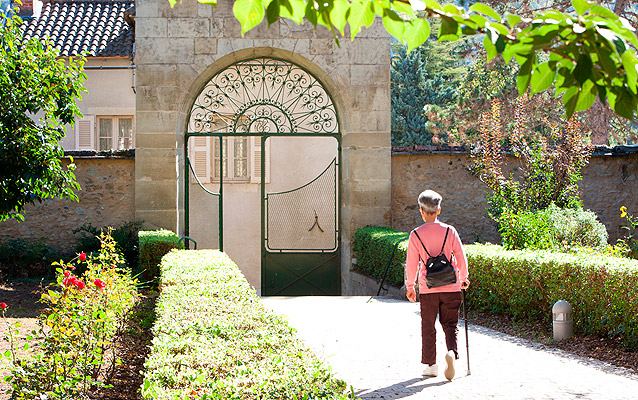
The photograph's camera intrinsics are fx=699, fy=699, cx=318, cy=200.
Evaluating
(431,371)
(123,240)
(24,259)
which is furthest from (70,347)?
(24,259)

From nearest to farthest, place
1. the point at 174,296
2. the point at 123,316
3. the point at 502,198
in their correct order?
the point at 174,296, the point at 123,316, the point at 502,198

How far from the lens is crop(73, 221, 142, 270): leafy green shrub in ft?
39.0

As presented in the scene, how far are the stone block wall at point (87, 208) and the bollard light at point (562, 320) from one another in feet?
27.1

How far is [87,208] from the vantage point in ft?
41.9

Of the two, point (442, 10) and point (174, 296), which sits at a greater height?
point (442, 10)

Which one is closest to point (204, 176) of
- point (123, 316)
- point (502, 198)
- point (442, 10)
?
point (502, 198)

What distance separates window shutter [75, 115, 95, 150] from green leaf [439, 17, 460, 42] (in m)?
17.5

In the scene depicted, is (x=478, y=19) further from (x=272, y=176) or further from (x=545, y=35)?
(x=272, y=176)

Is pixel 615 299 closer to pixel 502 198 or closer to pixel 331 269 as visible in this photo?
A: pixel 502 198

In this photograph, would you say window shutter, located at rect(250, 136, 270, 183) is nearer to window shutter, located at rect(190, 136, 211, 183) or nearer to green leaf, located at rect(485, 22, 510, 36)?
window shutter, located at rect(190, 136, 211, 183)

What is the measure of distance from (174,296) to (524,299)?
4135 millimetres

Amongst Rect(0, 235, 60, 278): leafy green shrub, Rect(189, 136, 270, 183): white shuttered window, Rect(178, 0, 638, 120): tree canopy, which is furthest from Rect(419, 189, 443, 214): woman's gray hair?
Rect(189, 136, 270, 183): white shuttered window

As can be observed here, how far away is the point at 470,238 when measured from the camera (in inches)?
522

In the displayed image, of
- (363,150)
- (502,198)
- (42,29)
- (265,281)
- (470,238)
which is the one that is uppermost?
(42,29)
